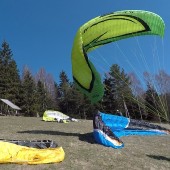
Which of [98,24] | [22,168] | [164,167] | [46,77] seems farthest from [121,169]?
[46,77]

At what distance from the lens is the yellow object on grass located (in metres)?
11.0

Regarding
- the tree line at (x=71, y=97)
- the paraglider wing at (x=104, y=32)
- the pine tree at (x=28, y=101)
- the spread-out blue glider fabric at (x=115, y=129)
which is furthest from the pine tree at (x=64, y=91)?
the paraglider wing at (x=104, y=32)

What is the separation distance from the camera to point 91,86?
45.7 ft

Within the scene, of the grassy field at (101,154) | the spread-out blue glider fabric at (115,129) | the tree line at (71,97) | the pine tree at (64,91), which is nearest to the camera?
the grassy field at (101,154)

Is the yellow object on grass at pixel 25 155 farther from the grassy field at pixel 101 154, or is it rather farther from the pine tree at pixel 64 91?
the pine tree at pixel 64 91

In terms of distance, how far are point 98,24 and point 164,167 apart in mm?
6542

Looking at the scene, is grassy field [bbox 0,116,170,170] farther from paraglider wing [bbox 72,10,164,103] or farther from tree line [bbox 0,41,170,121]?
tree line [bbox 0,41,170,121]

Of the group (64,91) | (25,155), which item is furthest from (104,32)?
(64,91)

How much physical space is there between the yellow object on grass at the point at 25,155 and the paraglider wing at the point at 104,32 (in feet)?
12.0

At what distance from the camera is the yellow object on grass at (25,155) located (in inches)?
432

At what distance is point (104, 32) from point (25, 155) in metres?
6.18

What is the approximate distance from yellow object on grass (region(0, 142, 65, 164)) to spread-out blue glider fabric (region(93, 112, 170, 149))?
364cm

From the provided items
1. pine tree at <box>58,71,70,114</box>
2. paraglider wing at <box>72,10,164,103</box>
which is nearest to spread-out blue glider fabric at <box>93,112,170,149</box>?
paraglider wing at <box>72,10,164,103</box>

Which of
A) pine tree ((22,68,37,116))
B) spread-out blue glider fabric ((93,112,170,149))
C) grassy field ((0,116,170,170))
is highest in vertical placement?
pine tree ((22,68,37,116))
